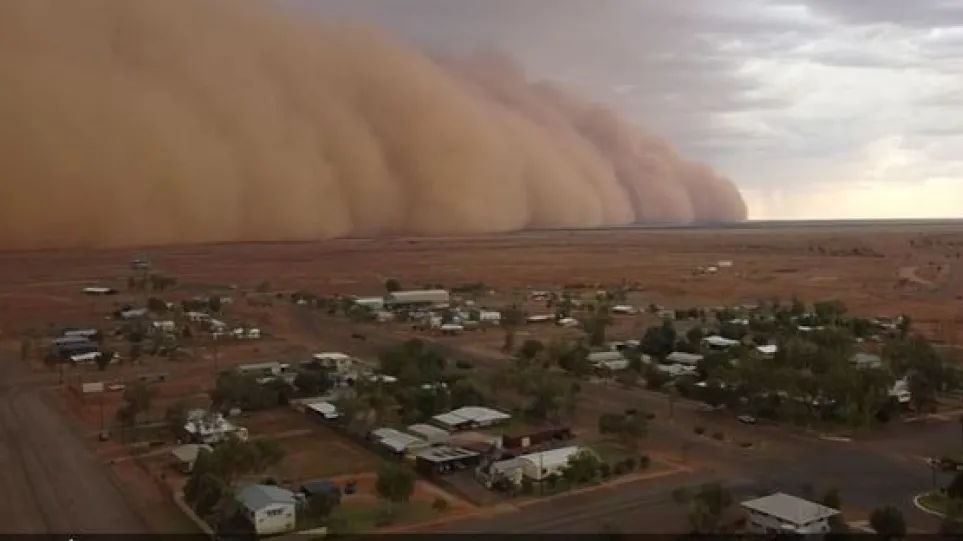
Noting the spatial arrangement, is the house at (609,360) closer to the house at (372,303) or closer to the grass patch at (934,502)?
the grass patch at (934,502)

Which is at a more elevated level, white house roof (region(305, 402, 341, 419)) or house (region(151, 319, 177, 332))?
house (region(151, 319, 177, 332))

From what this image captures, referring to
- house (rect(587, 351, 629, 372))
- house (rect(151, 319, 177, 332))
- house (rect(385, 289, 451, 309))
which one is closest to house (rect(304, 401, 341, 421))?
house (rect(587, 351, 629, 372))

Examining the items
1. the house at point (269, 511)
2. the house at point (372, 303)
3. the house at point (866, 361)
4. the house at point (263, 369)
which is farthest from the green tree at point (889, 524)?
the house at point (372, 303)

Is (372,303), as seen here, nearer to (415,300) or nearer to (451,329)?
(415,300)

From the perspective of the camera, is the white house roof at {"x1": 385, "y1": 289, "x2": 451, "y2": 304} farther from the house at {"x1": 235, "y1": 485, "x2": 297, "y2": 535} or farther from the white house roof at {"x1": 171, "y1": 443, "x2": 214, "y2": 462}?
the house at {"x1": 235, "y1": 485, "x2": 297, "y2": 535}

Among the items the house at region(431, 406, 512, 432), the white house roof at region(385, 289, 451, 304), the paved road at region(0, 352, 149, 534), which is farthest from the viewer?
the white house roof at region(385, 289, 451, 304)

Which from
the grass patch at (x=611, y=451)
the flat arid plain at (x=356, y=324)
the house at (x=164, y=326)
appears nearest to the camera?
the flat arid plain at (x=356, y=324)
